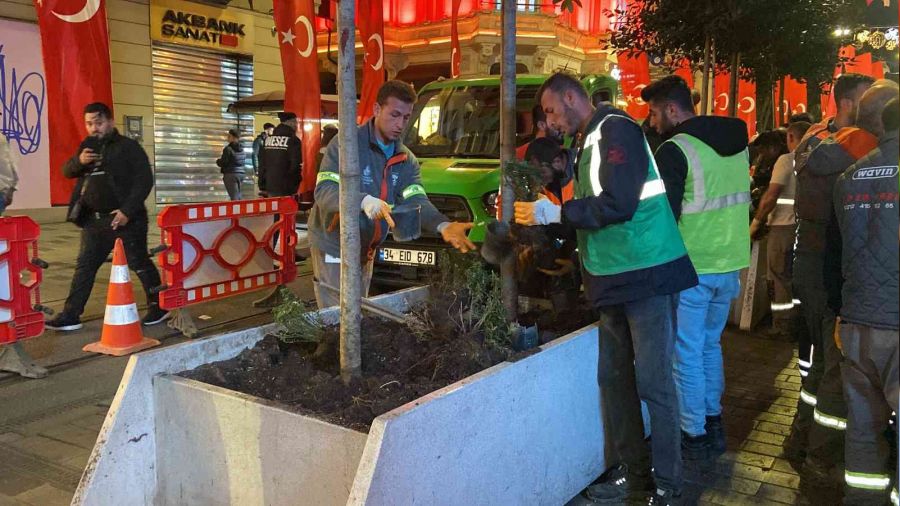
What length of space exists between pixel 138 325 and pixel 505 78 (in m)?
4.10

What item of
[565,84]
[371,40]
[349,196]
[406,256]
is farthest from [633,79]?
[349,196]

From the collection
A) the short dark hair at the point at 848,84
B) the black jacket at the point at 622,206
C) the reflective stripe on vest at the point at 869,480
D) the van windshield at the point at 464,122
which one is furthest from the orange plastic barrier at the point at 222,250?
the reflective stripe on vest at the point at 869,480

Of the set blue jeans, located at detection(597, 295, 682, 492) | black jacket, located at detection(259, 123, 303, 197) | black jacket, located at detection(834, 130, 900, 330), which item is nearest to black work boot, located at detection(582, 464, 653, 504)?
blue jeans, located at detection(597, 295, 682, 492)

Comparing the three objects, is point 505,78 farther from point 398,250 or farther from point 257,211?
point 257,211

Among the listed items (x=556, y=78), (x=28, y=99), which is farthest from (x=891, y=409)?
(x=28, y=99)

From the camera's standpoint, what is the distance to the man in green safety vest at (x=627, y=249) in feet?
10.5

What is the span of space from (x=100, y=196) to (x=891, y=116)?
6.34 metres

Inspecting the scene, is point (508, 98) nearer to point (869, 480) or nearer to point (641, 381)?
point (641, 381)

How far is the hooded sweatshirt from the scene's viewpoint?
4.21m

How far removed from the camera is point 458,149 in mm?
8180

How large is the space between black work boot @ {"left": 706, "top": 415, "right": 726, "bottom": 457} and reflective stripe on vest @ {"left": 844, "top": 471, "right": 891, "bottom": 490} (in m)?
0.98

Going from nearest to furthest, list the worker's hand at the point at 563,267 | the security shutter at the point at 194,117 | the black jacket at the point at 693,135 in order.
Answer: the black jacket at the point at 693,135, the worker's hand at the point at 563,267, the security shutter at the point at 194,117

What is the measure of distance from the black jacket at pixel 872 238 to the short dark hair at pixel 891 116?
0.04 metres

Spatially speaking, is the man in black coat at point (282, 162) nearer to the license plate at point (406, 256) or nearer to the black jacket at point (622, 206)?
the license plate at point (406, 256)
